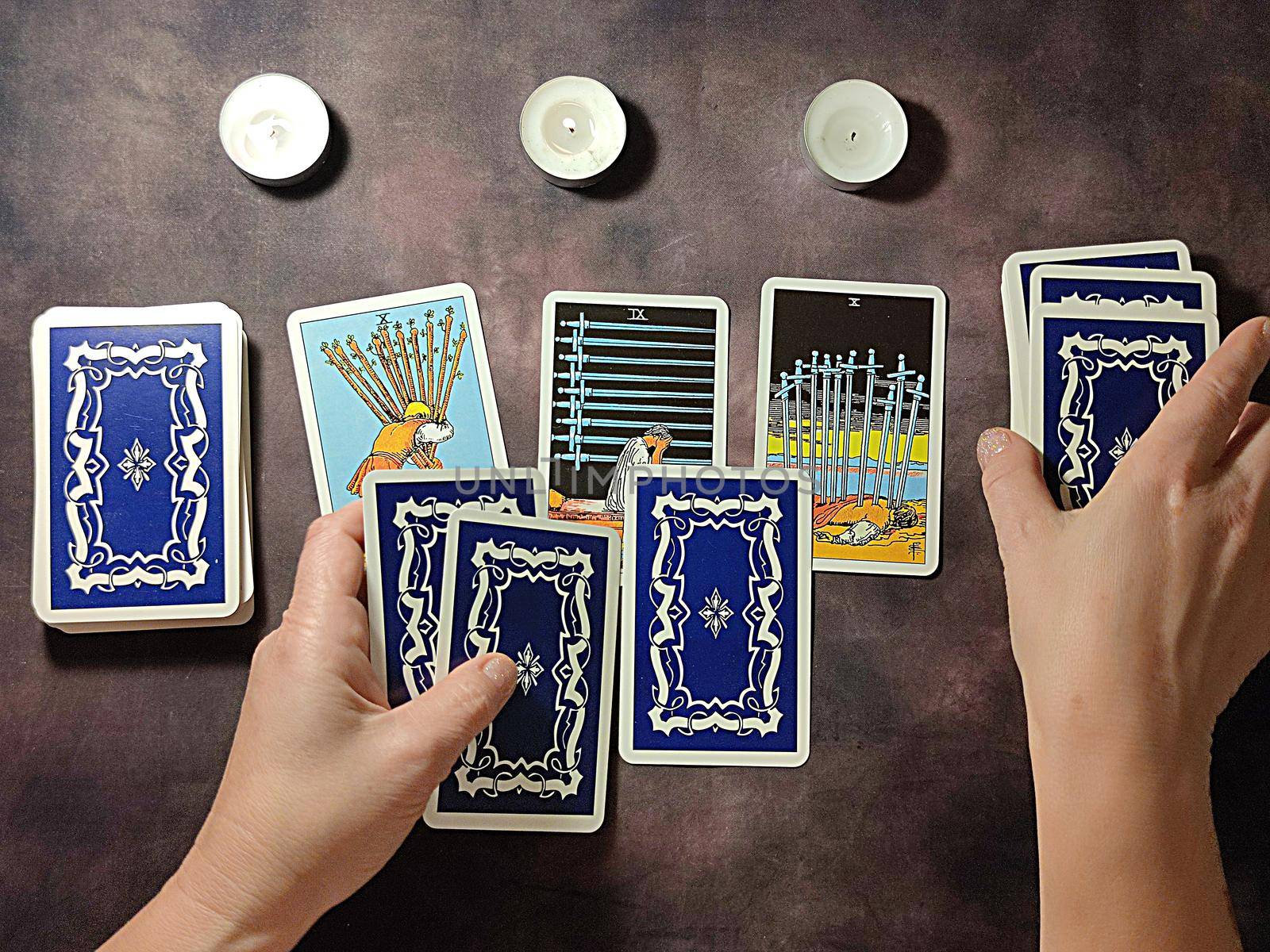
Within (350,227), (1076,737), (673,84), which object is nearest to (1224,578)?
(1076,737)

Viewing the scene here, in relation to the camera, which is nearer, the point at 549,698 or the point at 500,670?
the point at 500,670

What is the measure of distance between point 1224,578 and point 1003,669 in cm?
30

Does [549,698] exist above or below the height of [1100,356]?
below

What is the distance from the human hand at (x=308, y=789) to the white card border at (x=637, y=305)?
0.36 m

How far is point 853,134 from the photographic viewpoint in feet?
4.27

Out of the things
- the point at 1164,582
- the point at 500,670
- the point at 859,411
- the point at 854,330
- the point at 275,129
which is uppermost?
the point at 275,129

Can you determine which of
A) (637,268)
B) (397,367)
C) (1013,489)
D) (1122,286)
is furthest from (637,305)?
(1122,286)

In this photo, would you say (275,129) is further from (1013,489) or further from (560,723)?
(1013,489)

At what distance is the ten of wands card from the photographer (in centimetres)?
127

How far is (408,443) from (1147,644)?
3.14ft

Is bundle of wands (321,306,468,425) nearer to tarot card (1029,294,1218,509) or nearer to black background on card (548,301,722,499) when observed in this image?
black background on card (548,301,722,499)

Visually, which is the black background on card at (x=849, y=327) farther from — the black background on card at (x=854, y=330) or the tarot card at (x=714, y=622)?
the tarot card at (x=714, y=622)

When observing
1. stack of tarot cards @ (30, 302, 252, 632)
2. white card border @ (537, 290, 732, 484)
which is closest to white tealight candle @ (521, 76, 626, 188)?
white card border @ (537, 290, 732, 484)

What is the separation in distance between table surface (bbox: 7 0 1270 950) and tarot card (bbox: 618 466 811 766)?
39mm
